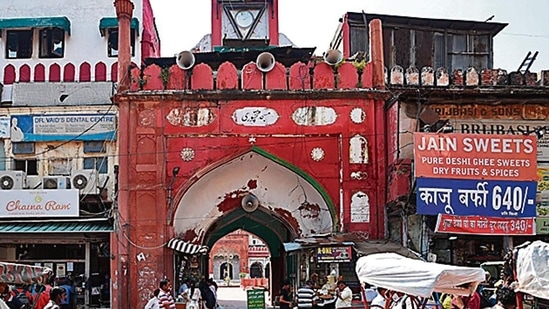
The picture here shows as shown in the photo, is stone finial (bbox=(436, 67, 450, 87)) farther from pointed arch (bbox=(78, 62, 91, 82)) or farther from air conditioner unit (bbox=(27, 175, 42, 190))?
air conditioner unit (bbox=(27, 175, 42, 190))

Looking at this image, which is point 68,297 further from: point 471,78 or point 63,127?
point 471,78

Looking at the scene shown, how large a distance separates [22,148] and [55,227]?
2.44 metres

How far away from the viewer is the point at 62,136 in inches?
727

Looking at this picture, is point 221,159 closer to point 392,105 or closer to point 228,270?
point 392,105

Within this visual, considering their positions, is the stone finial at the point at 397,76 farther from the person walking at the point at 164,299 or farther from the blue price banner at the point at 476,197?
the person walking at the point at 164,299

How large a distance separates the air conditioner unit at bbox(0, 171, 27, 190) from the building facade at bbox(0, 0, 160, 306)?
0.9 inches

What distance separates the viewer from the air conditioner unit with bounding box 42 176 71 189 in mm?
17859

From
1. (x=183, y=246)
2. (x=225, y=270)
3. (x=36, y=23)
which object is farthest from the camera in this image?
(x=225, y=270)

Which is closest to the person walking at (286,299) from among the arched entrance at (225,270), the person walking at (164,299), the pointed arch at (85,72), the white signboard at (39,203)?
the white signboard at (39,203)

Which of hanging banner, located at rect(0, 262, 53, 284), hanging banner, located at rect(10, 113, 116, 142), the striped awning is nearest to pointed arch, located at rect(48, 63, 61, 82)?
hanging banner, located at rect(10, 113, 116, 142)

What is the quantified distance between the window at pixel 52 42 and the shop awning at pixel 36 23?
33 cm

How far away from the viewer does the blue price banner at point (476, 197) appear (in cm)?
1426

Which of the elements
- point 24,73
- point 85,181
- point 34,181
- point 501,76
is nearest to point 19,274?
point 85,181

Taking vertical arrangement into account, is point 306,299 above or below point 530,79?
below
